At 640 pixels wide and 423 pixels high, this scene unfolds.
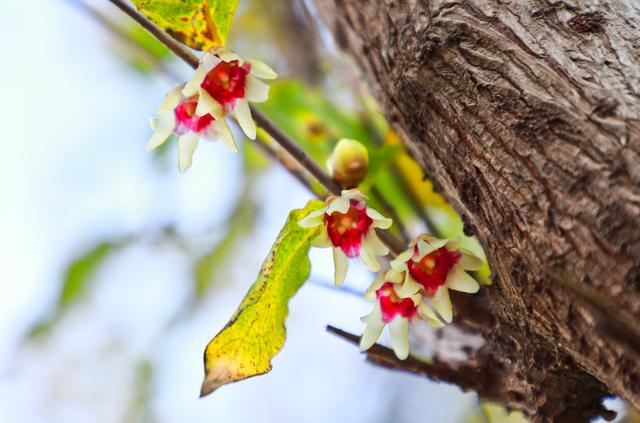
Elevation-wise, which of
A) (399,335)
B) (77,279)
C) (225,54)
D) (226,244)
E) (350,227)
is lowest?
(226,244)

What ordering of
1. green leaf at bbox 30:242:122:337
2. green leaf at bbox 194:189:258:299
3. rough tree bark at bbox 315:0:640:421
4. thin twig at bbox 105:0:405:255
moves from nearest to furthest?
rough tree bark at bbox 315:0:640:421, thin twig at bbox 105:0:405:255, green leaf at bbox 30:242:122:337, green leaf at bbox 194:189:258:299

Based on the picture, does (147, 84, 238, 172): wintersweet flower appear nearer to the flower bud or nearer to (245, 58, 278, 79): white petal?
(245, 58, 278, 79): white petal

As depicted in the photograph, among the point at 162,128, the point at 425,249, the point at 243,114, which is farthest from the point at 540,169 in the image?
the point at 162,128

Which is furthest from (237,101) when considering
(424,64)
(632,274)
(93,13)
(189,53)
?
(93,13)

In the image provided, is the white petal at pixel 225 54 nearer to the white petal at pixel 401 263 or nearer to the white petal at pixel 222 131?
the white petal at pixel 222 131

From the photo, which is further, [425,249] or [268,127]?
[268,127]

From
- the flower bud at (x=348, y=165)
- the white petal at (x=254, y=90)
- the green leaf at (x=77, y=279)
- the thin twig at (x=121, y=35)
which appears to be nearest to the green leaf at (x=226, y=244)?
the green leaf at (x=77, y=279)

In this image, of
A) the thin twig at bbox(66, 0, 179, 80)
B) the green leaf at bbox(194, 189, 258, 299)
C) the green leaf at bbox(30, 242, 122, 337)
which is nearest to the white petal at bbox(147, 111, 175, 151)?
the thin twig at bbox(66, 0, 179, 80)

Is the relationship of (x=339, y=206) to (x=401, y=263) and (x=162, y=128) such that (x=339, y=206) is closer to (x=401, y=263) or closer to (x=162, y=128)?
(x=401, y=263)
